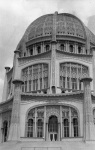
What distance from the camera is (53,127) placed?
111 feet

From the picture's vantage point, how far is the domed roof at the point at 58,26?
4897 centimetres

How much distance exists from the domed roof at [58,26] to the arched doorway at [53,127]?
21.4 m

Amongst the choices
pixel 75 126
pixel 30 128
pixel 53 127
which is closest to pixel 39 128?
pixel 30 128

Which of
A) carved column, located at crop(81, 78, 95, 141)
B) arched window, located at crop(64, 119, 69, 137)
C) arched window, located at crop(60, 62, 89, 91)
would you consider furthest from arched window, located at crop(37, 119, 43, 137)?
arched window, located at crop(60, 62, 89, 91)

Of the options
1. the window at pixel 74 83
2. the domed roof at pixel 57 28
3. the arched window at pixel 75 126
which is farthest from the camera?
the domed roof at pixel 57 28

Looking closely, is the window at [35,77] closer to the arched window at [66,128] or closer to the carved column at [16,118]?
the carved column at [16,118]

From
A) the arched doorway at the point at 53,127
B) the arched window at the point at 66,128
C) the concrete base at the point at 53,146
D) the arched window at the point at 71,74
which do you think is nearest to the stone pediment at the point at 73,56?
the arched window at the point at 71,74

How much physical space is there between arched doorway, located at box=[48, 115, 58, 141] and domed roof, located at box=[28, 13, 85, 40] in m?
21.4

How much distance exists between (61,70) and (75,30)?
42.6 ft

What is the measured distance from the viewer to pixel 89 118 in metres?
30.5

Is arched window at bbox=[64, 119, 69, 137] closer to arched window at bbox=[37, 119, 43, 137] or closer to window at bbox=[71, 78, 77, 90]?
arched window at bbox=[37, 119, 43, 137]

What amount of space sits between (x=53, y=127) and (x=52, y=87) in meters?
7.21

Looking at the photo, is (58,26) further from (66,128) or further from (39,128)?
(39,128)

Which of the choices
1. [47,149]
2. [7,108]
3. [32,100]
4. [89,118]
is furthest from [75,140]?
[7,108]
